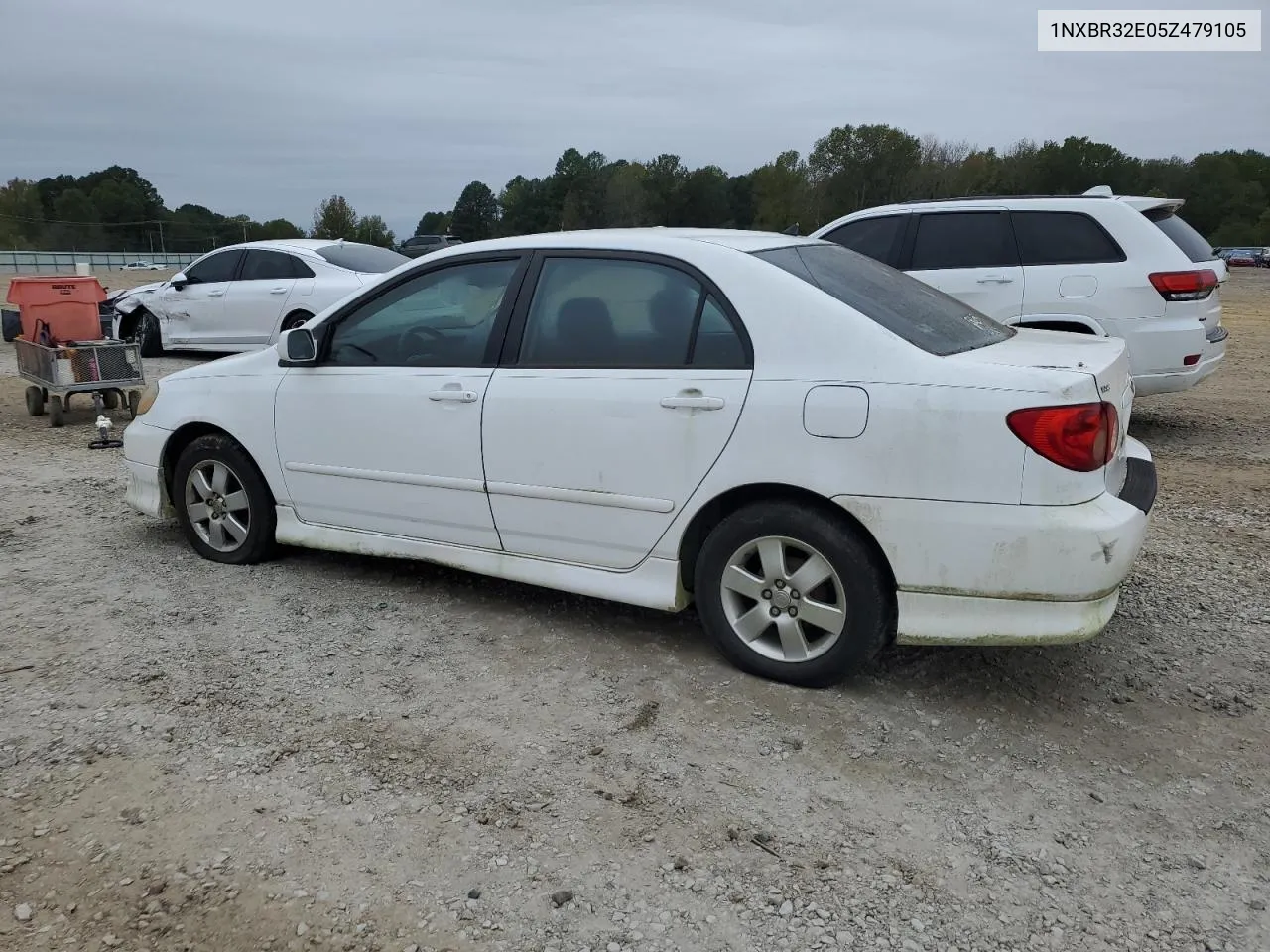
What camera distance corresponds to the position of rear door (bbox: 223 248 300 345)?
1253 cm

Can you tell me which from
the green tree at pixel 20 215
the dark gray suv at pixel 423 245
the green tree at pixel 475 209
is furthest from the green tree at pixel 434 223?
the dark gray suv at pixel 423 245

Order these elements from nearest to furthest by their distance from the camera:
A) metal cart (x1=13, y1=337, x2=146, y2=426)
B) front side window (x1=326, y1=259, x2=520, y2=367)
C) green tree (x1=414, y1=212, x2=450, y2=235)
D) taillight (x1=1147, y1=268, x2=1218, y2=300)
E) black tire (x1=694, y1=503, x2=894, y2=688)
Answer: black tire (x1=694, y1=503, x2=894, y2=688), front side window (x1=326, y1=259, x2=520, y2=367), taillight (x1=1147, y1=268, x2=1218, y2=300), metal cart (x1=13, y1=337, x2=146, y2=426), green tree (x1=414, y1=212, x2=450, y2=235)

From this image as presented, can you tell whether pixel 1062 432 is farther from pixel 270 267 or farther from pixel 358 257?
pixel 270 267

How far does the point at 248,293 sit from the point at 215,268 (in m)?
0.81

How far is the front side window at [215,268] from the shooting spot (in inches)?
512

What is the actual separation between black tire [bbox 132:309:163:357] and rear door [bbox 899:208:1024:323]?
10.2 m

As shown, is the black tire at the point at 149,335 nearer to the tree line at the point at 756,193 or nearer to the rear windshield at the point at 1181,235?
the rear windshield at the point at 1181,235

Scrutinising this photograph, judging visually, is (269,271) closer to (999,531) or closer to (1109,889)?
(999,531)

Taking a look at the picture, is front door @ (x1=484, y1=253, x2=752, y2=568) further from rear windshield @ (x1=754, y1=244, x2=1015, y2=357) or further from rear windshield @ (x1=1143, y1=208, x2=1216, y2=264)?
rear windshield @ (x1=1143, y1=208, x2=1216, y2=264)

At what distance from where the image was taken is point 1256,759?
3.30m

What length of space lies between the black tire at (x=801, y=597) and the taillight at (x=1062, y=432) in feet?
2.16

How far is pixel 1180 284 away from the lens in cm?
743

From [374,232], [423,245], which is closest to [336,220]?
[374,232]

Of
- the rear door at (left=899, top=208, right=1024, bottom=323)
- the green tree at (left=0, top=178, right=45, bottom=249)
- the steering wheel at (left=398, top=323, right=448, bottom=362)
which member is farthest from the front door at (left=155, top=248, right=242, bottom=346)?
the green tree at (left=0, top=178, right=45, bottom=249)
